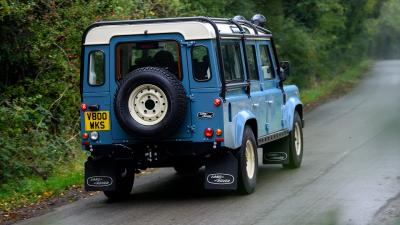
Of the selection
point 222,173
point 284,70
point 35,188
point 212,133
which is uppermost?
point 284,70

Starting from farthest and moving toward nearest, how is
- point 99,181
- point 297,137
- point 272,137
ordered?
point 297,137, point 272,137, point 99,181

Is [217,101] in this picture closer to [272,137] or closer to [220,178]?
[220,178]

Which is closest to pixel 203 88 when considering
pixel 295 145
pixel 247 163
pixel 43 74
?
pixel 247 163

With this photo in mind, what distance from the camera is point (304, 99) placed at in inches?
1021

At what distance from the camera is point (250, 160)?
31.9 feet

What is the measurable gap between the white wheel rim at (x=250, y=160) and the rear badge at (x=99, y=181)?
172 centimetres

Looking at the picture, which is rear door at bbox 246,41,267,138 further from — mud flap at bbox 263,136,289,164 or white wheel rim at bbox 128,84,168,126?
white wheel rim at bbox 128,84,168,126

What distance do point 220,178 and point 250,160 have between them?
0.87 meters

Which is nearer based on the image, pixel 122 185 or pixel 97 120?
pixel 97 120

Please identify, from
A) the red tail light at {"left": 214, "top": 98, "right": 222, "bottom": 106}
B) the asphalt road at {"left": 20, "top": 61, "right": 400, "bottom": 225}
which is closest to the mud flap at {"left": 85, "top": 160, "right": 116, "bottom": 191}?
the asphalt road at {"left": 20, "top": 61, "right": 400, "bottom": 225}

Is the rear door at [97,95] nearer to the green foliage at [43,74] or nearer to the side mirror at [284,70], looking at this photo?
the green foliage at [43,74]

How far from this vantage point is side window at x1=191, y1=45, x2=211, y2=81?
891cm

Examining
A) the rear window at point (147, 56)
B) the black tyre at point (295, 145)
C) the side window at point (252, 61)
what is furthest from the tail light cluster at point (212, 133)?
the black tyre at point (295, 145)

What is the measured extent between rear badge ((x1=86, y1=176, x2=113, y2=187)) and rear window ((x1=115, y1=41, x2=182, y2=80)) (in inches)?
Result: 49.1
